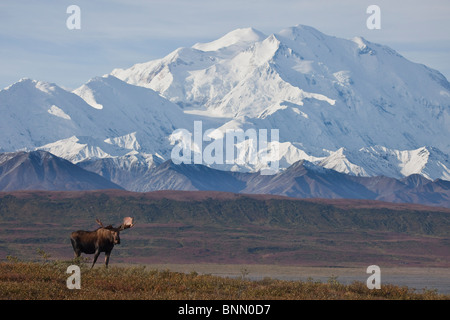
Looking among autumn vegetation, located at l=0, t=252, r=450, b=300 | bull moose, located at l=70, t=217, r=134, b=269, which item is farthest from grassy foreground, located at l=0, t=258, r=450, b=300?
bull moose, located at l=70, t=217, r=134, b=269

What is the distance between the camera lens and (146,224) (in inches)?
7697

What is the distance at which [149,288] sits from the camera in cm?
3086

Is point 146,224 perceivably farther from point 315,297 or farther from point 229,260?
point 315,297

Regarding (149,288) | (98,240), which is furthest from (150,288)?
(98,240)

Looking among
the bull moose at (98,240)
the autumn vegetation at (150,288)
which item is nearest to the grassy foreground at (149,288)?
the autumn vegetation at (150,288)

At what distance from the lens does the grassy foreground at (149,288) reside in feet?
93.7

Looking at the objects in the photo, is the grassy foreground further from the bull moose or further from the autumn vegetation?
the bull moose

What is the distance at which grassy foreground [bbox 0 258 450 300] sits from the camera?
28.6 metres

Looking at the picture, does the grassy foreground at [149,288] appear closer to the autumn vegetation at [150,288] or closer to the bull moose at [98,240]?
the autumn vegetation at [150,288]
